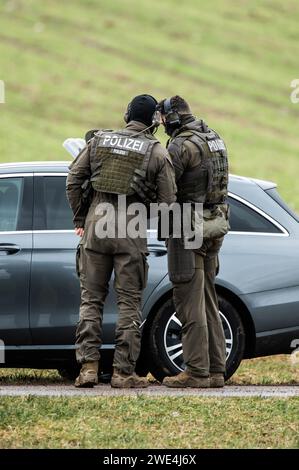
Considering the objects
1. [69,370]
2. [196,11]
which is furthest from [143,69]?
[69,370]

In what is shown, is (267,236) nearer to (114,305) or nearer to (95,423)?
(114,305)

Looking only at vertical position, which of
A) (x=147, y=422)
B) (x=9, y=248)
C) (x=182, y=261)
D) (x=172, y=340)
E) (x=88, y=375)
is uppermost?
(x=9, y=248)

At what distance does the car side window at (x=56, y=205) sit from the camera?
8.95 metres

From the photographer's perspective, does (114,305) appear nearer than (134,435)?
No

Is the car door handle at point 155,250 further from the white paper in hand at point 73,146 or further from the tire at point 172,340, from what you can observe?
the white paper in hand at point 73,146

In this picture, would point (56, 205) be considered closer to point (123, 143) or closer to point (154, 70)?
point (123, 143)

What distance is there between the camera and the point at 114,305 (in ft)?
28.7

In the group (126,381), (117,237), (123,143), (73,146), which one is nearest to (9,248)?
(117,237)

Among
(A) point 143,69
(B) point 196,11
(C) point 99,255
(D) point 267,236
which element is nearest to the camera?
(C) point 99,255

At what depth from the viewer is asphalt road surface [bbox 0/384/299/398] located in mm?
8062

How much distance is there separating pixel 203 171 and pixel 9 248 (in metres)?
1.43

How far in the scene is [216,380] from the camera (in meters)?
8.71
